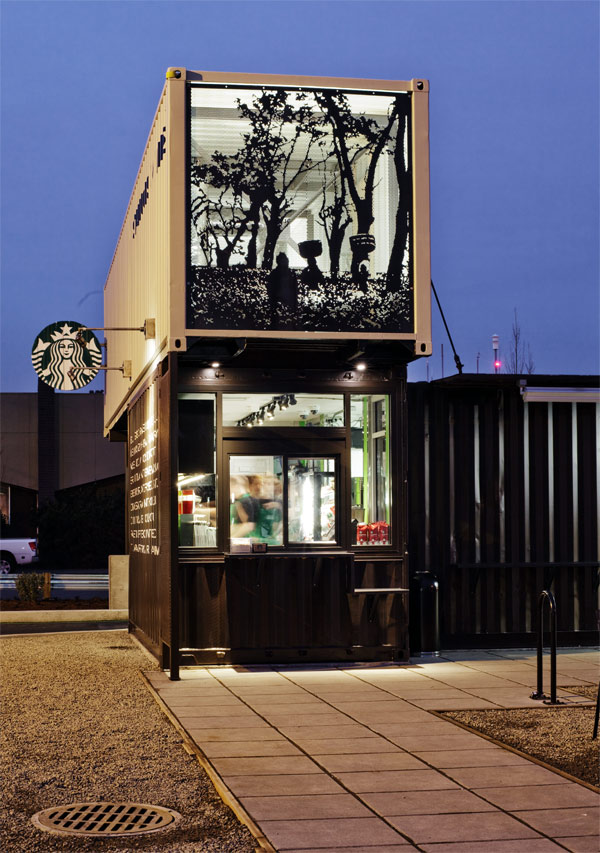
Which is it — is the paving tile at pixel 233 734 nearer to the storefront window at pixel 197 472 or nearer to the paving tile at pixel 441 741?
the paving tile at pixel 441 741

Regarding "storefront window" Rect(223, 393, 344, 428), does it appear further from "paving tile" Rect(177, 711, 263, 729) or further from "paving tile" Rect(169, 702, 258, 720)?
"paving tile" Rect(177, 711, 263, 729)

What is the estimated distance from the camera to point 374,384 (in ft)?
42.3

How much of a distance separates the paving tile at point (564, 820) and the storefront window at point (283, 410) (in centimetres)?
703

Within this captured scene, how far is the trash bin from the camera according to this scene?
43.3ft

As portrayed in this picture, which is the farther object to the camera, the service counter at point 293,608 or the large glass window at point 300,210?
the service counter at point 293,608

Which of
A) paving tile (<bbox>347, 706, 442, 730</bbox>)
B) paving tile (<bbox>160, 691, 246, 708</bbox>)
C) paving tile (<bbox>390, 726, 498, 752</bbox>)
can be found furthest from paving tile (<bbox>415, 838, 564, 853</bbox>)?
paving tile (<bbox>160, 691, 246, 708</bbox>)

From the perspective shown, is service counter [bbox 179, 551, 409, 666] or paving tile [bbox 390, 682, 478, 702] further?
service counter [bbox 179, 551, 409, 666]

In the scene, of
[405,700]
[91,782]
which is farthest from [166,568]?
[91,782]

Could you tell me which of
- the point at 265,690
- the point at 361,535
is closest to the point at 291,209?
the point at 361,535

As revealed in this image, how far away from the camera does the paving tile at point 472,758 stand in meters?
7.39

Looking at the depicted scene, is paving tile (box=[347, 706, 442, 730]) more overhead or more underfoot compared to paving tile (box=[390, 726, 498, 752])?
more underfoot

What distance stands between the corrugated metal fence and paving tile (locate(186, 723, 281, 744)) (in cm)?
530

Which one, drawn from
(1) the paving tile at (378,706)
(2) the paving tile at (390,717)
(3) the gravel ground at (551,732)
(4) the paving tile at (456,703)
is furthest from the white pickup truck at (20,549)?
(3) the gravel ground at (551,732)

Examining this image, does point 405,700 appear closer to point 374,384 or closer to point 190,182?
point 374,384
